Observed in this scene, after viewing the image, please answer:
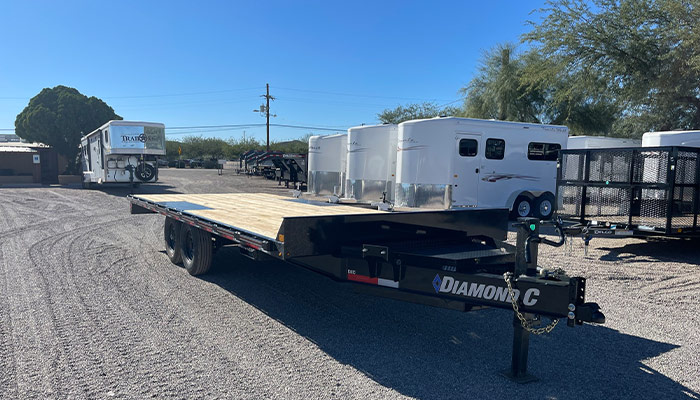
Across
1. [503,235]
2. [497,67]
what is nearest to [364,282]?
[503,235]

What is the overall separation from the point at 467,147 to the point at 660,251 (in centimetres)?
478

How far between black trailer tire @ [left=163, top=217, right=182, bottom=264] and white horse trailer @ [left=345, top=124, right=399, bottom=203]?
7.68 metres

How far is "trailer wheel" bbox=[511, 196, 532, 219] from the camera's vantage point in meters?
13.1

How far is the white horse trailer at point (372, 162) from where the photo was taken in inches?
567

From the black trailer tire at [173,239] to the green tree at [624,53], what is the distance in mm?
13812

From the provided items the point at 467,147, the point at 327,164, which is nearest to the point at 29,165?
the point at 327,164

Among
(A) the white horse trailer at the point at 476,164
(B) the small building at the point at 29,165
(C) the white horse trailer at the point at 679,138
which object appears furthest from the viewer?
(B) the small building at the point at 29,165

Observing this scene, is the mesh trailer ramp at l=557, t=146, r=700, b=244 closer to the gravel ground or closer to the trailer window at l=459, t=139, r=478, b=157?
the gravel ground

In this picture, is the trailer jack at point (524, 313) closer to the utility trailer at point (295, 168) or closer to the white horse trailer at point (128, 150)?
the white horse trailer at point (128, 150)

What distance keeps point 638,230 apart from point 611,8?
10.4 meters

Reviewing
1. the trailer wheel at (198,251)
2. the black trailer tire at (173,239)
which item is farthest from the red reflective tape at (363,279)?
the black trailer tire at (173,239)

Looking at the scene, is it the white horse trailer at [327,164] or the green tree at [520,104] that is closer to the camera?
the white horse trailer at [327,164]

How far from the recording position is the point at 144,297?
579cm

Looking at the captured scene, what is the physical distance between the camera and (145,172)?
71.1 feet
